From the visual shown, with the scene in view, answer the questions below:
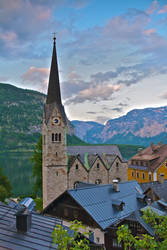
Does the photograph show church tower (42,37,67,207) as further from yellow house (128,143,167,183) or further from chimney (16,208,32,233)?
chimney (16,208,32,233)

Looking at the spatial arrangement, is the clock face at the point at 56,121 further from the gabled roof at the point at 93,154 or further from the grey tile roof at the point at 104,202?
the grey tile roof at the point at 104,202

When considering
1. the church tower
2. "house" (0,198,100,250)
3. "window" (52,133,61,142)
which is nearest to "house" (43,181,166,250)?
"house" (0,198,100,250)

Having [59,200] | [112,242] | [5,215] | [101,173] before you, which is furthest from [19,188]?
[5,215]

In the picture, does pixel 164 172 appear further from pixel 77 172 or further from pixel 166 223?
pixel 166 223

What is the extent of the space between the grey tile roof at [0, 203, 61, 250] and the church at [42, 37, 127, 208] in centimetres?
2281

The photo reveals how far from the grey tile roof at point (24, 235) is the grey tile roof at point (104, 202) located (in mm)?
9594

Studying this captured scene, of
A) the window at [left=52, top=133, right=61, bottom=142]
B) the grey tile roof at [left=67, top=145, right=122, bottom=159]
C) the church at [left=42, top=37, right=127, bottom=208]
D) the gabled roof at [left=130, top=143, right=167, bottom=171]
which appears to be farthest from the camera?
the gabled roof at [left=130, top=143, right=167, bottom=171]

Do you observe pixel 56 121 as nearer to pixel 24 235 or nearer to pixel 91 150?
pixel 91 150

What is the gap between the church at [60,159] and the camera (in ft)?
115

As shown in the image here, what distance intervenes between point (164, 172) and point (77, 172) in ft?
52.4

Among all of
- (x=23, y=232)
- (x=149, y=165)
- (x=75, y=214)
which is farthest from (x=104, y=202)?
(x=149, y=165)

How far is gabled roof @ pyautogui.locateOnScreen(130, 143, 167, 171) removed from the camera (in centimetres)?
4363

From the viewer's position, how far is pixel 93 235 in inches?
802

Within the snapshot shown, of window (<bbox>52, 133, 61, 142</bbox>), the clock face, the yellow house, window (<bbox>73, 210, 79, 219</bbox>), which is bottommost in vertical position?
window (<bbox>73, 210, 79, 219</bbox>)
